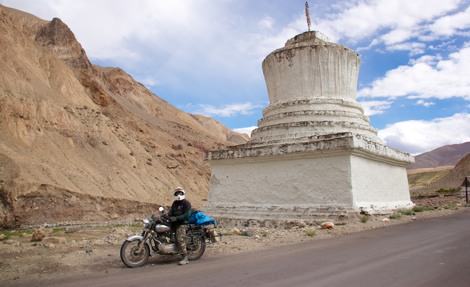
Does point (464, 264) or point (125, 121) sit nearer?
point (464, 264)

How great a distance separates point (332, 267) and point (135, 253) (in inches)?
120

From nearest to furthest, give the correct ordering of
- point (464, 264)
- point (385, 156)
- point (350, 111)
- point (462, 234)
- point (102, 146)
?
point (464, 264) → point (462, 234) → point (385, 156) → point (350, 111) → point (102, 146)

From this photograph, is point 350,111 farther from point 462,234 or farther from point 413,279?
point 413,279

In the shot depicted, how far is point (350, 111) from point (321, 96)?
39.8 inches

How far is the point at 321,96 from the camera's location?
13.4m

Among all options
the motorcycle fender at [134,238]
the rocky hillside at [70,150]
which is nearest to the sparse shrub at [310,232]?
the motorcycle fender at [134,238]

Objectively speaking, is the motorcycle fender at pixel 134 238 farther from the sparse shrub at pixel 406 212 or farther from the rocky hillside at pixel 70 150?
the rocky hillside at pixel 70 150

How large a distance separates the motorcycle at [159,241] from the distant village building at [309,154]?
424 centimetres

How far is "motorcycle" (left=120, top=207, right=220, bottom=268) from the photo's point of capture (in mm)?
6672

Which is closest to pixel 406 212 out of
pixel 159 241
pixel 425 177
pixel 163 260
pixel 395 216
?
pixel 395 216

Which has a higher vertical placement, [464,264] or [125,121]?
[125,121]

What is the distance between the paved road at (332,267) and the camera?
16.4 feet

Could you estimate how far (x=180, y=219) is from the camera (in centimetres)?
714

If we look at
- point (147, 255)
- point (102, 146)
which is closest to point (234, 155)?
point (147, 255)
